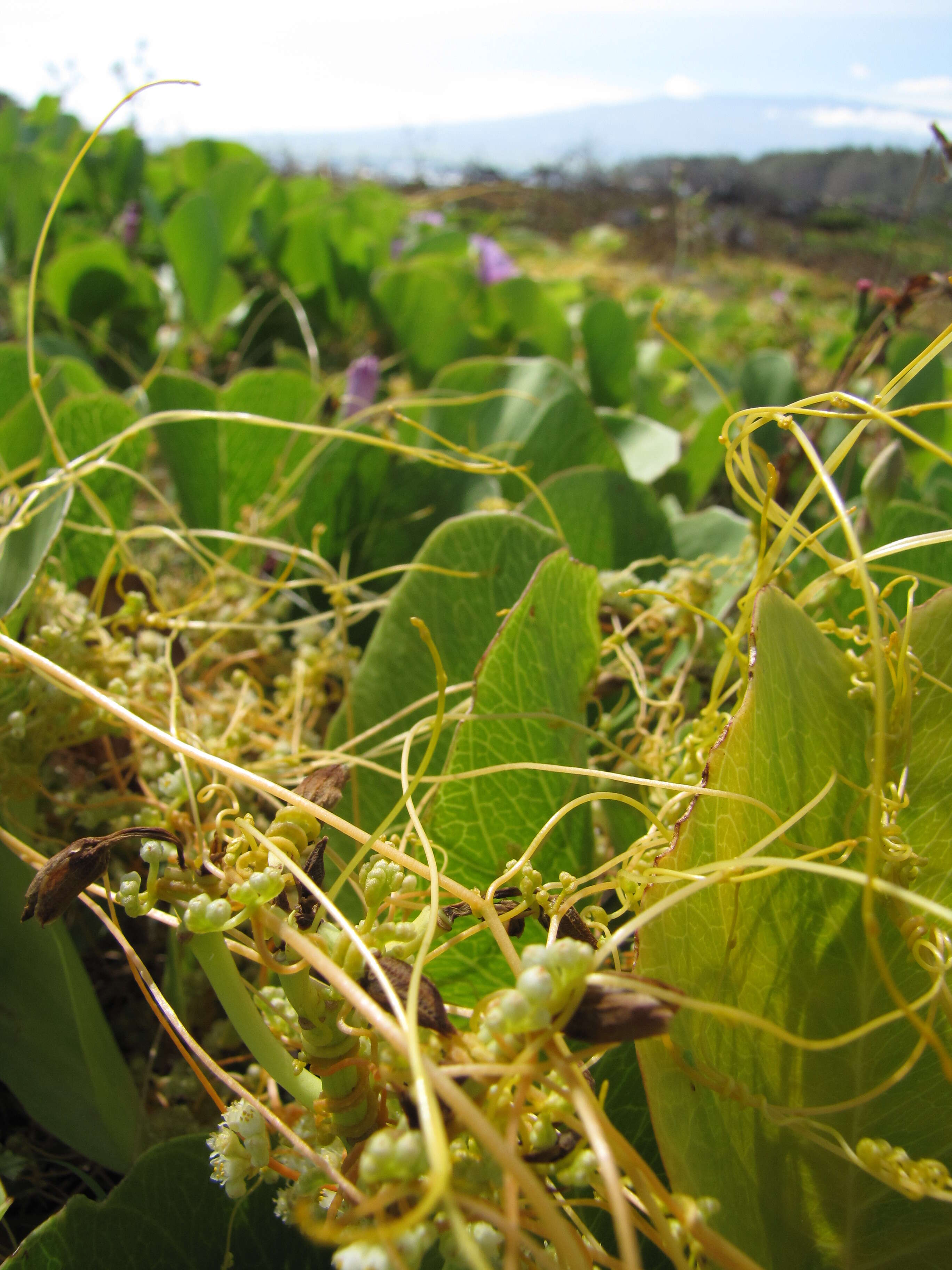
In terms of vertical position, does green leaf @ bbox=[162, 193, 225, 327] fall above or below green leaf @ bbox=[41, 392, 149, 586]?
above

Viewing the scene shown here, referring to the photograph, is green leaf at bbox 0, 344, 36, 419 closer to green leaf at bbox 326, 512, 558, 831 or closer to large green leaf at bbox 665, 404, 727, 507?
green leaf at bbox 326, 512, 558, 831

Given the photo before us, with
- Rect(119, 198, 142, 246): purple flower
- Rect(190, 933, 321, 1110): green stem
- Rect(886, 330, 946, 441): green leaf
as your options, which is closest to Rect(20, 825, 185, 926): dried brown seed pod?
Rect(190, 933, 321, 1110): green stem

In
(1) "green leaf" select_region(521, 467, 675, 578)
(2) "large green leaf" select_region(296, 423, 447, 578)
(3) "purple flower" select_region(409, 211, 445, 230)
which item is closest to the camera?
(1) "green leaf" select_region(521, 467, 675, 578)

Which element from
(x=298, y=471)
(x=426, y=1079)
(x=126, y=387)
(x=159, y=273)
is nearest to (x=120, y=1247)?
(x=426, y=1079)

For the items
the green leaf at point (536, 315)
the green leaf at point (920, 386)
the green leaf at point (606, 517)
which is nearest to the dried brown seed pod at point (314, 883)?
the green leaf at point (606, 517)

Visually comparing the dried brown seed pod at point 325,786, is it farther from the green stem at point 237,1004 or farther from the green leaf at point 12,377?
the green leaf at point 12,377

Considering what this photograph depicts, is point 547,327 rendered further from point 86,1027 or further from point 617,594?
point 86,1027
